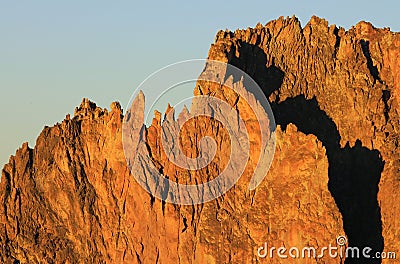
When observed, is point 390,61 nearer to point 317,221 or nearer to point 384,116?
point 384,116

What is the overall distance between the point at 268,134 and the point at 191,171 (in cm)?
623

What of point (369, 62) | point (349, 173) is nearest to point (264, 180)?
point (349, 173)

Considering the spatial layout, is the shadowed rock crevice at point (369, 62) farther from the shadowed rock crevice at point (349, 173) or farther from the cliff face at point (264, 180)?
the shadowed rock crevice at point (349, 173)

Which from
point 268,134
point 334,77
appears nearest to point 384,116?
point 334,77

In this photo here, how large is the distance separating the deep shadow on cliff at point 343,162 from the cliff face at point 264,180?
102 mm

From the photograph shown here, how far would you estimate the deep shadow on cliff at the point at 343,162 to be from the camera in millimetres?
113438

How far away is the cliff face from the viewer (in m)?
106

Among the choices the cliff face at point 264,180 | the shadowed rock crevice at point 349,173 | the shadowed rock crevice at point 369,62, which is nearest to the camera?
the cliff face at point 264,180

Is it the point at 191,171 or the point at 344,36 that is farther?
the point at 344,36

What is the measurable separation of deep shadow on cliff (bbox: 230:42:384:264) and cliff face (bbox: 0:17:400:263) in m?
0.10

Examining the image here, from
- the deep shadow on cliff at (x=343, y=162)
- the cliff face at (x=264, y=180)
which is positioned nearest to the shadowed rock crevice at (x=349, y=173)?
the deep shadow on cliff at (x=343, y=162)

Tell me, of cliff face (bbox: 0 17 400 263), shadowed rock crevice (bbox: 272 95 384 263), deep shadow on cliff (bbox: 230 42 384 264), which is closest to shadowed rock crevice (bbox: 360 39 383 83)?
cliff face (bbox: 0 17 400 263)

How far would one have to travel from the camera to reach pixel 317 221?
104688 millimetres

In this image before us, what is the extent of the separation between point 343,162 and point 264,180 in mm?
12156
